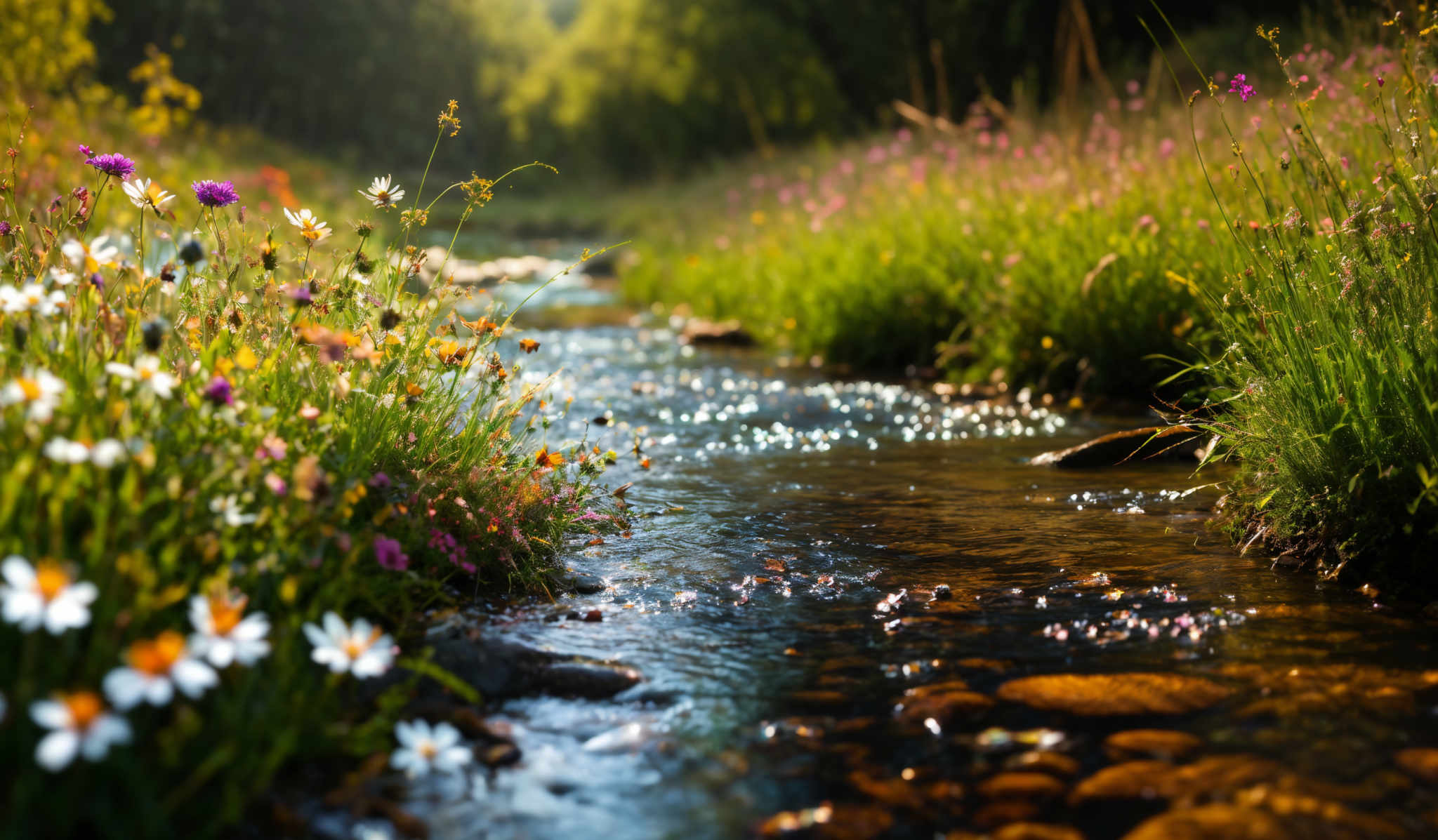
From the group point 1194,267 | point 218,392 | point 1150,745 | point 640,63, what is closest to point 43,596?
point 218,392

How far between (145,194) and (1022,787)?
2.61 meters

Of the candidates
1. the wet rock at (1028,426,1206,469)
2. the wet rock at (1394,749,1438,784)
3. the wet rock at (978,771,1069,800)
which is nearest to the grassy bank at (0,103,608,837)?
the wet rock at (978,771,1069,800)

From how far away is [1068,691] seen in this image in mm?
2391

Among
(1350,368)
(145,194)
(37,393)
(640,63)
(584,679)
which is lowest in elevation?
(584,679)

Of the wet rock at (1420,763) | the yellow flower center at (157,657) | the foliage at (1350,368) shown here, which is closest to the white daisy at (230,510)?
the yellow flower center at (157,657)

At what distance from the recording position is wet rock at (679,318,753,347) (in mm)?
9305

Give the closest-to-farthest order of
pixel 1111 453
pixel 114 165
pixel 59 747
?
1. pixel 59 747
2. pixel 114 165
3. pixel 1111 453

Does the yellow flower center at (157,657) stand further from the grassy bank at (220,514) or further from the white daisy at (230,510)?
the white daisy at (230,510)

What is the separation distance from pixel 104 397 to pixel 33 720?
81 cm

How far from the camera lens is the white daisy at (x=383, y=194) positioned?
9.87 ft

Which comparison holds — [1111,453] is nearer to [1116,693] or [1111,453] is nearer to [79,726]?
[1116,693]

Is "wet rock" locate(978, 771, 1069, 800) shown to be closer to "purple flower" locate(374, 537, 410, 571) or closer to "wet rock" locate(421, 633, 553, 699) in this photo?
"wet rock" locate(421, 633, 553, 699)

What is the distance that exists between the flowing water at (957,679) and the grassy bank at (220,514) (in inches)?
12.1

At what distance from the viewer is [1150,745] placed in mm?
2141
